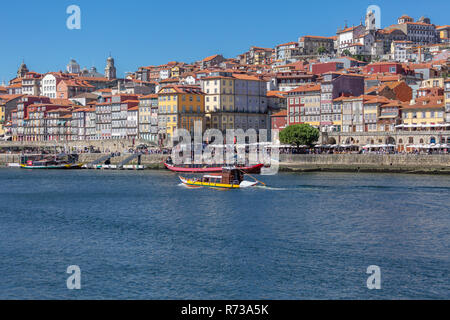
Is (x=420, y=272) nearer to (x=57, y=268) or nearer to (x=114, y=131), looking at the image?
(x=57, y=268)

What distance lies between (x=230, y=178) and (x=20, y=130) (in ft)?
262

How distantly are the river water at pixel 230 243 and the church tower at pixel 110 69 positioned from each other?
11378 cm

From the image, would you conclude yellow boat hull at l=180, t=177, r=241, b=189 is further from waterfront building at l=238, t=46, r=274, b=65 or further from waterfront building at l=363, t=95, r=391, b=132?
waterfront building at l=238, t=46, r=274, b=65

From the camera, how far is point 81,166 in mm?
91625

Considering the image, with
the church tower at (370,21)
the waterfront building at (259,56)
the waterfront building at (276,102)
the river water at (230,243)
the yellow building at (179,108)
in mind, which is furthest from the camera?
the waterfront building at (259,56)

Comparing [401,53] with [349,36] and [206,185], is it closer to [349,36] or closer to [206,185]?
[349,36]

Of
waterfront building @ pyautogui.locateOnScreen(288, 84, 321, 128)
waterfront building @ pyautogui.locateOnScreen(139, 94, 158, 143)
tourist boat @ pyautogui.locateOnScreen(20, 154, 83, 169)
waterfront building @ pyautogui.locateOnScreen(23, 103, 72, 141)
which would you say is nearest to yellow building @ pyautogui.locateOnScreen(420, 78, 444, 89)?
waterfront building @ pyautogui.locateOnScreen(288, 84, 321, 128)

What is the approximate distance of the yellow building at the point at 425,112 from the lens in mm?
78938

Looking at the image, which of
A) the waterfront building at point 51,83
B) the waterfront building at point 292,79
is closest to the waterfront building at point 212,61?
the waterfront building at point 51,83

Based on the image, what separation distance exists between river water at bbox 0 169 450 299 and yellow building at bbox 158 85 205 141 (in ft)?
148

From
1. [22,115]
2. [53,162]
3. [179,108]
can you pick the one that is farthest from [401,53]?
[53,162]

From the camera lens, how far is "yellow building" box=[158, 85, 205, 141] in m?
96.0

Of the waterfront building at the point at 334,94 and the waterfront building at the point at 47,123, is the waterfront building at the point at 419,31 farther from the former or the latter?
the waterfront building at the point at 47,123

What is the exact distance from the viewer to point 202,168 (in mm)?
73062
